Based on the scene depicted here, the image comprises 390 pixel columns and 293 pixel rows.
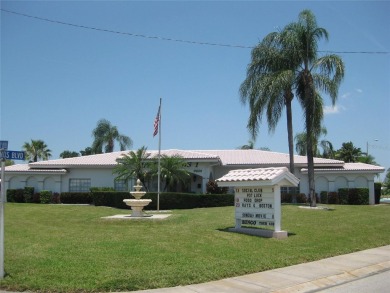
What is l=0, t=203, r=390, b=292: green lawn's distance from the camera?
793cm

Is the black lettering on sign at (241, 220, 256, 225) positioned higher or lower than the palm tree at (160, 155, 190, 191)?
lower

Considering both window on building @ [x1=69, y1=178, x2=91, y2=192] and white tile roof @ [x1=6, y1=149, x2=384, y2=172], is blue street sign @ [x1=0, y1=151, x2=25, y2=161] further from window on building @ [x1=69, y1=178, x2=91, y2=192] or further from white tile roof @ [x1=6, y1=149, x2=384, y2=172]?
window on building @ [x1=69, y1=178, x2=91, y2=192]

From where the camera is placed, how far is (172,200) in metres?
26.8

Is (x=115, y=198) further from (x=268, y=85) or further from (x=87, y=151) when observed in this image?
(x=87, y=151)

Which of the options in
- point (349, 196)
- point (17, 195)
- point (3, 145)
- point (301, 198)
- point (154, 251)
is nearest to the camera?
point (3, 145)

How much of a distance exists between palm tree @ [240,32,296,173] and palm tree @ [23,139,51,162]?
128 ft

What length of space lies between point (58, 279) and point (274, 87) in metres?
19.8

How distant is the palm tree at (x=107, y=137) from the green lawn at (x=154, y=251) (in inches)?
1397

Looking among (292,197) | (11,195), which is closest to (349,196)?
(292,197)

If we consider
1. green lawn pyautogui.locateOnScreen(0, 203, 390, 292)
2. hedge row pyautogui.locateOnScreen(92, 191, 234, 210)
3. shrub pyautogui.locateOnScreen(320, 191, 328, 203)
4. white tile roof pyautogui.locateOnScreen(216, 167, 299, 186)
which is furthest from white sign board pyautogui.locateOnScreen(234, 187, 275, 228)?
shrub pyautogui.locateOnScreen(320, 191, 328, 203)

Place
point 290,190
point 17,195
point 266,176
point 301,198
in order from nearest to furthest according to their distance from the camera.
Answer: point 266,176 → point 301,198 → point 17,195 → point 290,190

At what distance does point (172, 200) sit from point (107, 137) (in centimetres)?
2675

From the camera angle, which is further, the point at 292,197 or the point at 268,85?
the point at 292,197

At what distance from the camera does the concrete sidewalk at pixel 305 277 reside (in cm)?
767
